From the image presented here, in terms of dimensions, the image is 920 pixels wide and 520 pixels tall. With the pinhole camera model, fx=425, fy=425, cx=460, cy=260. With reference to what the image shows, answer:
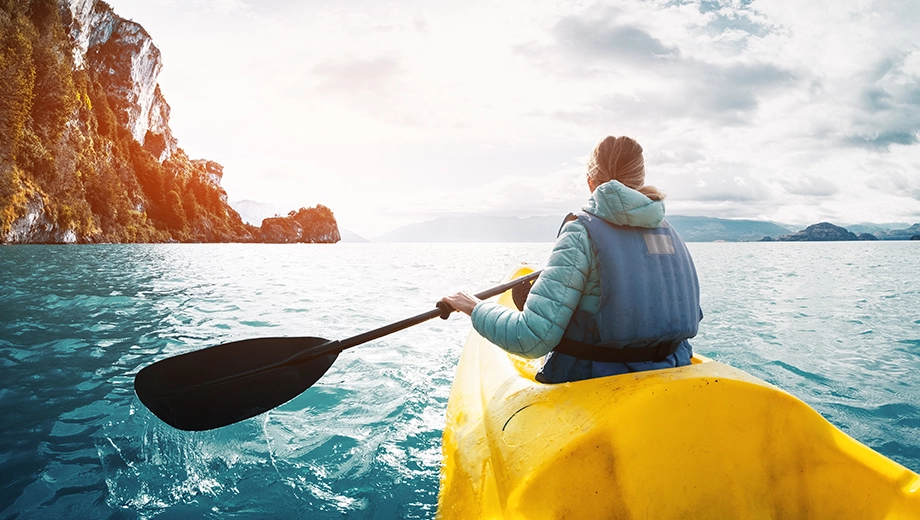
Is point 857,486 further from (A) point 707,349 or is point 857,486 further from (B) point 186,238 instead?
(B) point 186,238

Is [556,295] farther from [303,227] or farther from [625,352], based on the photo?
[303,227]

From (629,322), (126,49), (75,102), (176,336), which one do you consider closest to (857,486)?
(629,322)

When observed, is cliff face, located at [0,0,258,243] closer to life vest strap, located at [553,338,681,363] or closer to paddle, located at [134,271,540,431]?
paddle, located at [134,271,540,431]

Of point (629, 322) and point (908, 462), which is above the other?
point (629, 322)

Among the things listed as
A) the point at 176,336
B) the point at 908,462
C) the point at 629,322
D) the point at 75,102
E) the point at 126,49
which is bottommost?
the point at 908,462

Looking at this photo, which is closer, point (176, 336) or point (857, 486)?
point (857, 486)

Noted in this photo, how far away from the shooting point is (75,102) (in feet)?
171

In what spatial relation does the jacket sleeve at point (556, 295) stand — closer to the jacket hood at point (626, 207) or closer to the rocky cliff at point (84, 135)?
the jacket hood at point (626, 207)

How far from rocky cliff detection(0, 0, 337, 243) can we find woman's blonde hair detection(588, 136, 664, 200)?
168 ft

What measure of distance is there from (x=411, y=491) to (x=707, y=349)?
5699mm

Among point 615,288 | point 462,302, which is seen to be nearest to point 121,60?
point 462,302

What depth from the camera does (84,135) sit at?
5622 cm

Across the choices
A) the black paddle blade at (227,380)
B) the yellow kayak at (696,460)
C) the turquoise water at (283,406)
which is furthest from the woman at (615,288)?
the black paddle blade at (227,380)

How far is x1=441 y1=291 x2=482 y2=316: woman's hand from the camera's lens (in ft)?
9.16
